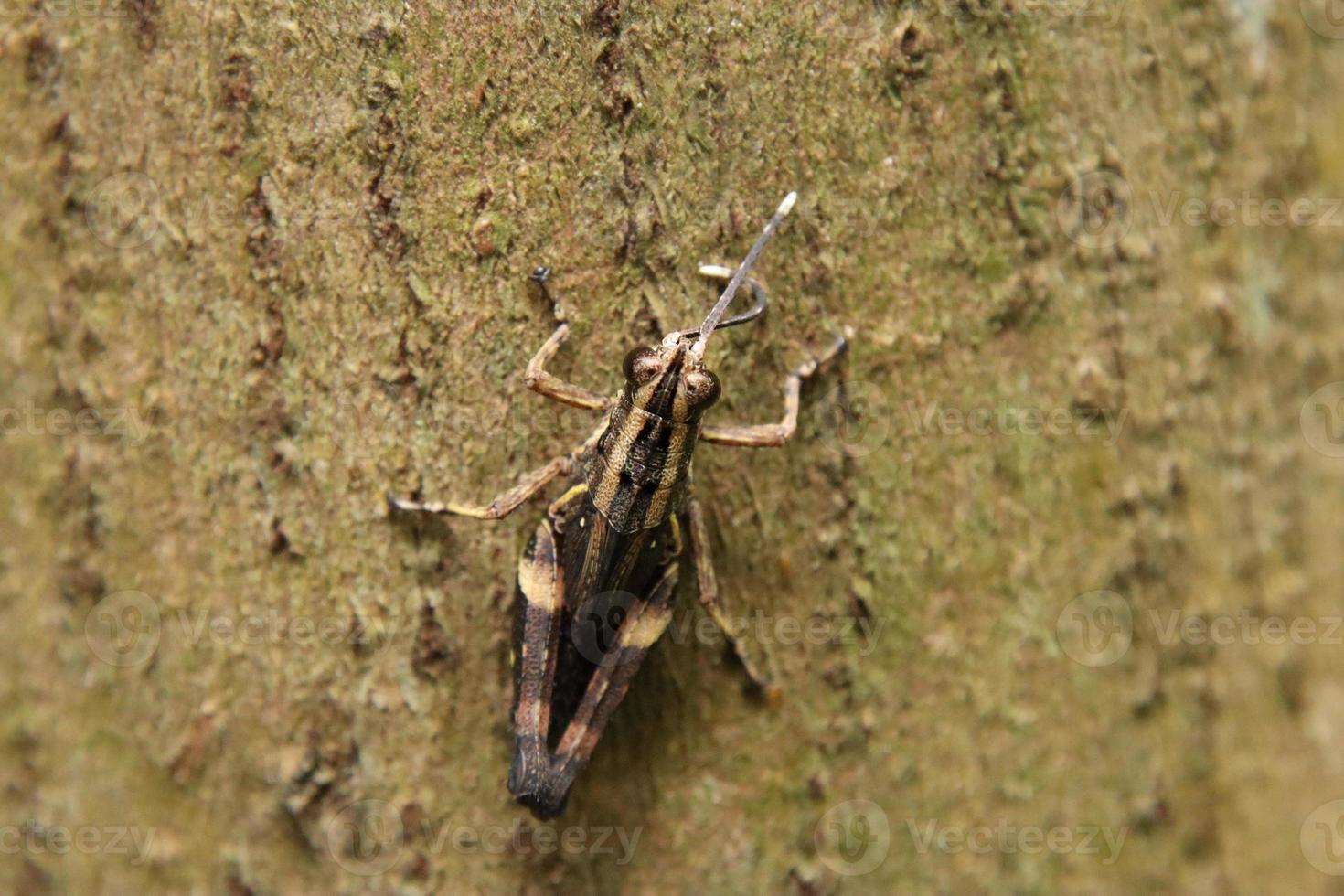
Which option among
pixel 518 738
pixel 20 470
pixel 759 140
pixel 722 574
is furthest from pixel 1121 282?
pixel 20 470

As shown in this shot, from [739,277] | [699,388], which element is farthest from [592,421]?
[739,277]

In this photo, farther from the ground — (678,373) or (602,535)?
(678,373)

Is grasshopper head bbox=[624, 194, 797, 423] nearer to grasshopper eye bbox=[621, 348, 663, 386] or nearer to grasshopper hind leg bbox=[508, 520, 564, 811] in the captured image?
grasshopper eye bbox=[621, 348, 663, 386]

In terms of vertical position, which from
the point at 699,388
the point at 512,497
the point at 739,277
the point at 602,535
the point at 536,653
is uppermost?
the point at 739,277

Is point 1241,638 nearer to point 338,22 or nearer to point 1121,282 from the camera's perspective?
point 1121,282

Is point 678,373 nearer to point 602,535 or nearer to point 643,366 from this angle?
point 643,366

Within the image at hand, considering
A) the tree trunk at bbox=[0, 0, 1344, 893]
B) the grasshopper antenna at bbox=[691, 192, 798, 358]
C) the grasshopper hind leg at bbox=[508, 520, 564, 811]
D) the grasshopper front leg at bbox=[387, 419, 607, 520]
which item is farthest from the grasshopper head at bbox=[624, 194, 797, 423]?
→ the grasshopper hind leg at bbox=[508, 520, 564, 811]
